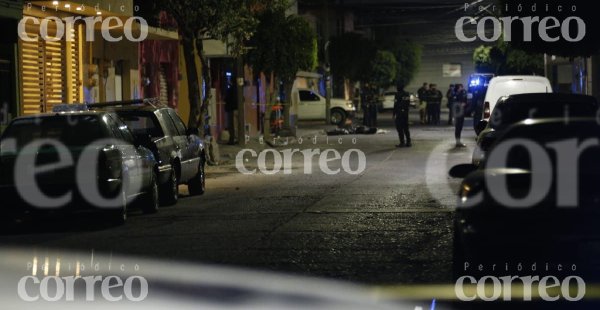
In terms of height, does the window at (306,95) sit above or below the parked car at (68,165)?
above

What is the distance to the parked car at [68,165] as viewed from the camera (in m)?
13.9

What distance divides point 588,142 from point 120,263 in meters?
4.79

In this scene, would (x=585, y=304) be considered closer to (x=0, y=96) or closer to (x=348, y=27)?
(x=0, y=96)

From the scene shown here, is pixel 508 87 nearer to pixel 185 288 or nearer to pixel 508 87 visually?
pixel 508 87

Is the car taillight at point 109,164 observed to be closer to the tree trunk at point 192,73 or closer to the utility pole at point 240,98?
the tree trunk at point 192,73

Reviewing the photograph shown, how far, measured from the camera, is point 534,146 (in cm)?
941

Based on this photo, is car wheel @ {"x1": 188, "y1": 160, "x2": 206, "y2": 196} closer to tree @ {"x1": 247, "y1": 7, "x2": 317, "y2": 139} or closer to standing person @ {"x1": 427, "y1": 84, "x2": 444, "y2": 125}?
tree @ {"x1": 247, "y1": 7, "x2": 317, "y2": 139}

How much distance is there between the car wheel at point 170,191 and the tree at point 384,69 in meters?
62.4

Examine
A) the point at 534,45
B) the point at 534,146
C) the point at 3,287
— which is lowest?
the point at 3,287

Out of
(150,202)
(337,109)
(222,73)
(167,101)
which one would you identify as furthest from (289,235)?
(337,109)

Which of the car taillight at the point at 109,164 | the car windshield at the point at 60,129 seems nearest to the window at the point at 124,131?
the car windshield at the point at 60,129

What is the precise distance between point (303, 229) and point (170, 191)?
163 inches

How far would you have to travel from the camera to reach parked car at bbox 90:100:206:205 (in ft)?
53.9

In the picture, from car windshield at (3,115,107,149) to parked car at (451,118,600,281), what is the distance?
652cm
